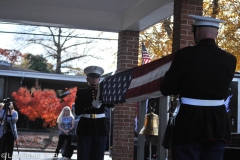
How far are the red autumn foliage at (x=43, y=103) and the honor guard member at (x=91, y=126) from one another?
62.8 feet

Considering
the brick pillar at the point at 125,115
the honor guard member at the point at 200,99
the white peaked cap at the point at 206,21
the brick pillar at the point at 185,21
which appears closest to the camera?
the honor guard member at the point at 200,99

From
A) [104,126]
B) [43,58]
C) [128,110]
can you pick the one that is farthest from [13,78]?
[104,126]

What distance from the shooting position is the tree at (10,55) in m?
37.0

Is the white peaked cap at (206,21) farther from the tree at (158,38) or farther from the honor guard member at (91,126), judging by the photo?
the tree at (158,38)

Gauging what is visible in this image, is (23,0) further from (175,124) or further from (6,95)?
(6,95)

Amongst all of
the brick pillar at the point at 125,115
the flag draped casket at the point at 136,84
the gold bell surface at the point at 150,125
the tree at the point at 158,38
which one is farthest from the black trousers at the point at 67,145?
the gold bell surface at the point at 150,125

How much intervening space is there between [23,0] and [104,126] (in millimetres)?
4634

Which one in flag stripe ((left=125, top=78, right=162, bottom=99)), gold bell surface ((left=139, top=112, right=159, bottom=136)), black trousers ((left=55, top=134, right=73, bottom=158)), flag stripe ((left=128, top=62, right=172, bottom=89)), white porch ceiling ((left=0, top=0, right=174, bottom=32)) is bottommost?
black trousers ((left=55, top=134, right=73, bottom=158))

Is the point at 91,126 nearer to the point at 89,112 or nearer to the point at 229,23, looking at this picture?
the point at 89,112

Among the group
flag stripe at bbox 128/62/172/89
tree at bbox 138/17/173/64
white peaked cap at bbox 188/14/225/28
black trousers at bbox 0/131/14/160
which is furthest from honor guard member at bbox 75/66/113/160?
tree at bbox 138/17/173/64

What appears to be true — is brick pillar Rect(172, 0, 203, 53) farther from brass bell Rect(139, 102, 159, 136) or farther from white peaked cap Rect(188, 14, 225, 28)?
white peaked cap Rect(188, 14, 225, 28)

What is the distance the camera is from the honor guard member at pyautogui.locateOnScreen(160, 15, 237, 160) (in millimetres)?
4680

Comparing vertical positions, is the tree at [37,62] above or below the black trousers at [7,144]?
above

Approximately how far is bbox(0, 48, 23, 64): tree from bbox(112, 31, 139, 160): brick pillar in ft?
81.8
